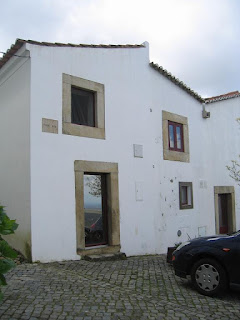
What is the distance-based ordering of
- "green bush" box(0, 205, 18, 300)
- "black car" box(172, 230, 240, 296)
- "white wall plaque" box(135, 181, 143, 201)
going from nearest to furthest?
"green bush" box(0, 205, 18, 300), "black car" box(172, 230, 240, 296), "white wall plaque" box(135, 181, 143, 201)

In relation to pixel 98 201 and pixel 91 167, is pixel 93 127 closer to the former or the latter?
pixel 91 167

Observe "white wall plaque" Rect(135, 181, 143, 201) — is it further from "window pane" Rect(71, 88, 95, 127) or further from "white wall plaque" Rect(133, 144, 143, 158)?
"window pane" Rect(71, 88, 95, 127)

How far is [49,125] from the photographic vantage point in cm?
766

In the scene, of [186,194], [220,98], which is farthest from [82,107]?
[220,98]

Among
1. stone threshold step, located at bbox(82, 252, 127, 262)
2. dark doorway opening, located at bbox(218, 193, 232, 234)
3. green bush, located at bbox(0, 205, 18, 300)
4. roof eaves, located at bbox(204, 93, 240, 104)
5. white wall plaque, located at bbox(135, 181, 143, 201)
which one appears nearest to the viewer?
green bush, located at bbox(0, 205, 18, 300)

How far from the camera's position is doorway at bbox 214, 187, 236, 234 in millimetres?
13566

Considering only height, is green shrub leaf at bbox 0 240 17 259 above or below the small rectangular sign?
below

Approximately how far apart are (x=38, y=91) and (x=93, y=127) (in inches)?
66.0

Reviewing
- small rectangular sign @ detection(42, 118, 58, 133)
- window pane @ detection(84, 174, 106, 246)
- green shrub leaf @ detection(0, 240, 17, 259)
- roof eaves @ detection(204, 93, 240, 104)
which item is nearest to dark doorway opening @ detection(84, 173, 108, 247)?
window pane @ detection(84, 174, 106, 246)

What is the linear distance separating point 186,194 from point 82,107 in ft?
16.6

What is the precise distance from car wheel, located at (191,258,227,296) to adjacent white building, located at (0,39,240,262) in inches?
128

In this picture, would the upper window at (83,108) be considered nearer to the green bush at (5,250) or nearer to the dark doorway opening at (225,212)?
the green bush at (5,250)

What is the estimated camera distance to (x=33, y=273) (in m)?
6.02

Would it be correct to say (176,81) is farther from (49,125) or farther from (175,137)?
(49,125)
